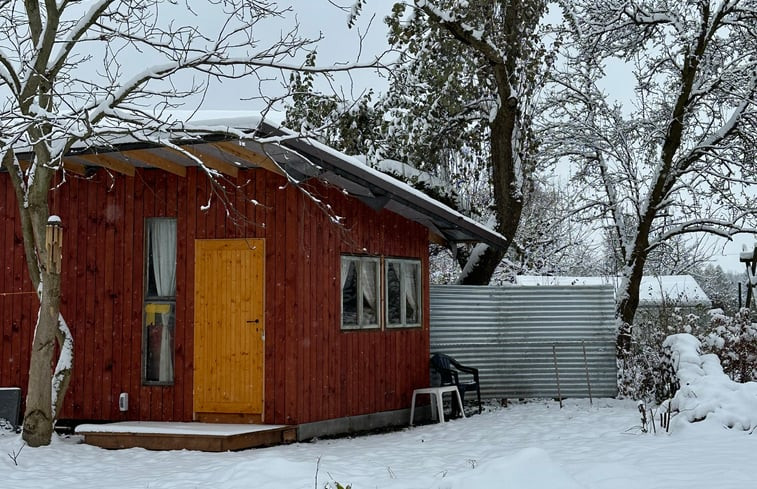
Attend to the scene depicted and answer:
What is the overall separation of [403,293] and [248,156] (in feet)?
10.8

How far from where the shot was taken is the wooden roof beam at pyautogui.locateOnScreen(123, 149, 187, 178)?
352 inches

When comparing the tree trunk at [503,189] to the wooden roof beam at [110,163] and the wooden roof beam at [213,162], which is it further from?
the wooden roof beam at [110,163]

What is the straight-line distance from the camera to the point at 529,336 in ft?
41.2

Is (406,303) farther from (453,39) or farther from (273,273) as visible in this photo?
(453,39)

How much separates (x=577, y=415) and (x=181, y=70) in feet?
19.7

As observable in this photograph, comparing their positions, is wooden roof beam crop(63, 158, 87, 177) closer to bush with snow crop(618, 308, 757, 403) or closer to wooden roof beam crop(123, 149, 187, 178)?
wooden roof beam crop(123, 149, 187, 178)

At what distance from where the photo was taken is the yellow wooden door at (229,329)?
368 inches

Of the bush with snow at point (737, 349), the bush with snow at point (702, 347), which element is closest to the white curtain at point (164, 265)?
the bush with snow at point (702, 347)

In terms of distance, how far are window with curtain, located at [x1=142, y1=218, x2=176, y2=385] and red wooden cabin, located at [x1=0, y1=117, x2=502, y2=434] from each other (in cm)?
1

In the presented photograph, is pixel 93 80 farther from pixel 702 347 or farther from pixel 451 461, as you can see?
pixel 702 347

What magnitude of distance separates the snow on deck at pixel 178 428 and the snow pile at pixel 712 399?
378 centimetres

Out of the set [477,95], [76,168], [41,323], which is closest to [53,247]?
[41,323]

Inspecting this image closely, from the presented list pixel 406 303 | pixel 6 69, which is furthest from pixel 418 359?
pixel 6 69

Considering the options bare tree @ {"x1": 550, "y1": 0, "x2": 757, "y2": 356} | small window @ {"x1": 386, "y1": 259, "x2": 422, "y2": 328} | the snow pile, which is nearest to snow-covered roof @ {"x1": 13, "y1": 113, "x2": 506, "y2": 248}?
small window @ {"x1": 386, "y1": 259, "x2": 422, "y2": 328}
